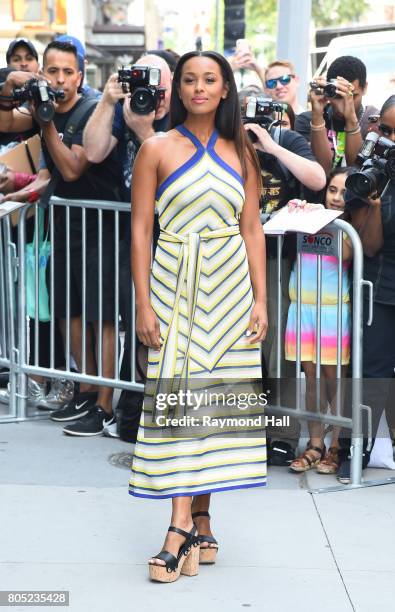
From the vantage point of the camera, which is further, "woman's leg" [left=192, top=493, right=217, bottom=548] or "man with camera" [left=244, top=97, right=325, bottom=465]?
"man with camera" [left=244, top=97, right=325, bottom=465]

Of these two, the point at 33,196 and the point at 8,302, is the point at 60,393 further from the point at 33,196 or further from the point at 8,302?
the point at 33,196

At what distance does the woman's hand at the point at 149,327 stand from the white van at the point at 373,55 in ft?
25.9

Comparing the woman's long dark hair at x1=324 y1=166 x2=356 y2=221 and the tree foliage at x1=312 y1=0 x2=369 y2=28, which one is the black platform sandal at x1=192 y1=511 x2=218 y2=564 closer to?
the woman's long dark hair at x1=324 y1=166 x2=356 y2=221

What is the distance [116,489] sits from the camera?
578 centimetres

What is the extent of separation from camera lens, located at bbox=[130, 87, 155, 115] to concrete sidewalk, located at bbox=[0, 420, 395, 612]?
6.03 feet

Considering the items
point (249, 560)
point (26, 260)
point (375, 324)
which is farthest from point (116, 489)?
point (26, 260)

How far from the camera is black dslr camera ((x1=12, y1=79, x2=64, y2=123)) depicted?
659cm

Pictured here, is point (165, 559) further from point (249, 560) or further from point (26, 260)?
point (26, 260)

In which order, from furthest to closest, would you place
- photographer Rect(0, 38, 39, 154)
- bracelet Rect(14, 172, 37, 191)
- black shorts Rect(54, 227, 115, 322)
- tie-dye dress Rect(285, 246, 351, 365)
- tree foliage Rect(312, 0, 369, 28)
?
tree foliage Rect(312, 0, 369, 28), photographer Rect(0, 38, 39, 154), bracelet Rect(14, 172, 37, 191), black shorts Rect(54, 227, 115, 322), tie-dye dress Rect(285, 246, 351, 365)

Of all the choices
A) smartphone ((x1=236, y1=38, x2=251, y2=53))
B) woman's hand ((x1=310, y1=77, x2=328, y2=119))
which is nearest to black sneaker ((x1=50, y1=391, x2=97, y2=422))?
woman's hand ((x1=310, y1=77, x2=328, y2=119))

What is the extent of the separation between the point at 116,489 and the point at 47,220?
206 cm

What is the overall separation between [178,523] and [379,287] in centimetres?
201

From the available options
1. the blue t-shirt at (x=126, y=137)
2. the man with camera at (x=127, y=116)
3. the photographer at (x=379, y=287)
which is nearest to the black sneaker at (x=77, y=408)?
the man with camera at (x=127, y=116)

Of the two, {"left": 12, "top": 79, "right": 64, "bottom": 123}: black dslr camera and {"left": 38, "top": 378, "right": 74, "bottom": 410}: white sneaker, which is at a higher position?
{"left": 12, "top": 79, "right": 64, "bottom": 123}: black dslr camera
